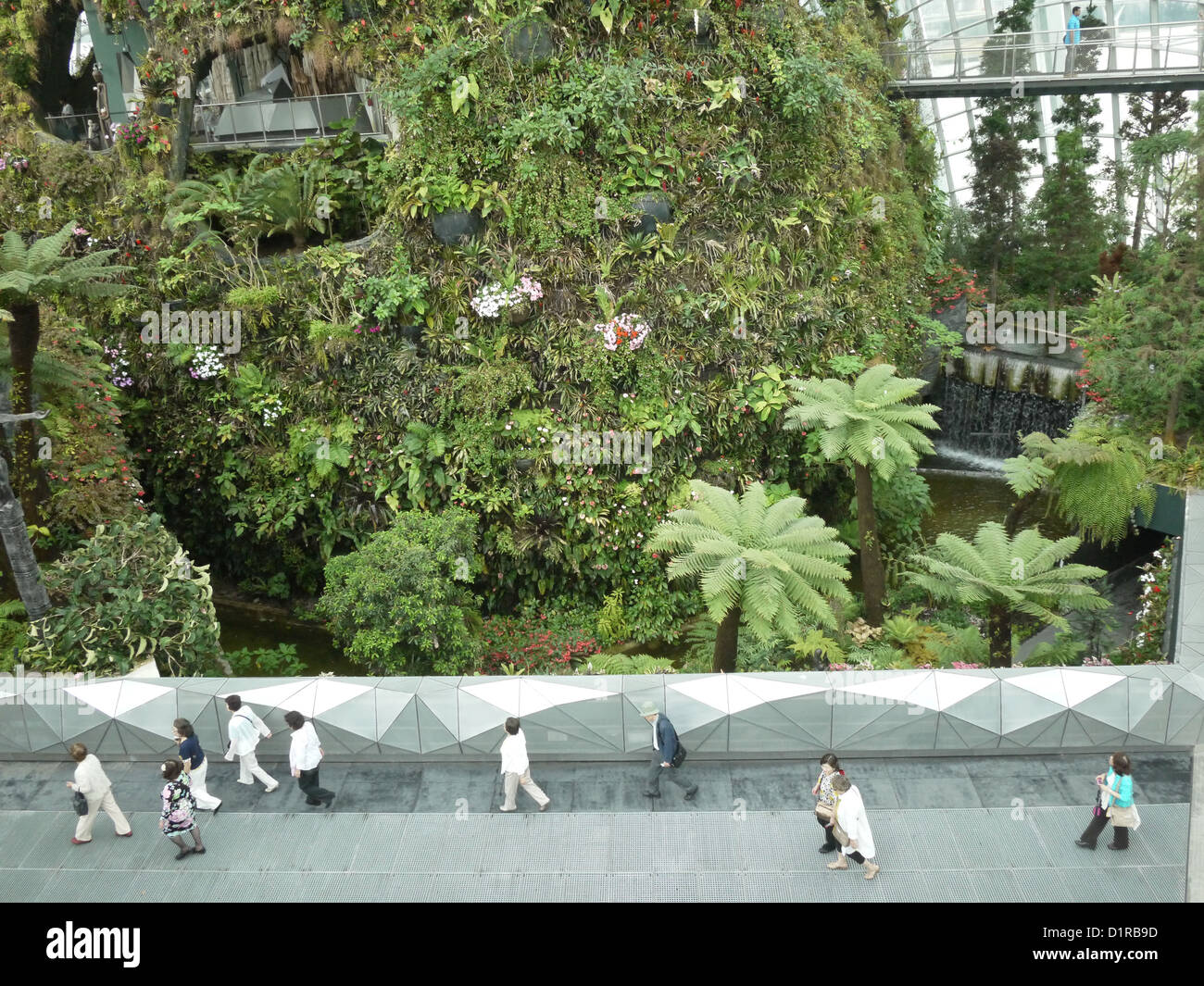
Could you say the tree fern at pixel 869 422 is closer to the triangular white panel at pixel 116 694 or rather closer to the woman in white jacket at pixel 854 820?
the woman in white jacket at pixel 854 820

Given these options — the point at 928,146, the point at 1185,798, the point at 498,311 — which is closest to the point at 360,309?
the point at 498,311

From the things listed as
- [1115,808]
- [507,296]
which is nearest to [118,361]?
[507,296]

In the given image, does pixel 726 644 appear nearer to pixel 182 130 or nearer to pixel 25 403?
pixel 25 403

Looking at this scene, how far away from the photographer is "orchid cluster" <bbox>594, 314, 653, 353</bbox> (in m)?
13.6

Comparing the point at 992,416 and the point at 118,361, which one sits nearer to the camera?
the point at 118,361

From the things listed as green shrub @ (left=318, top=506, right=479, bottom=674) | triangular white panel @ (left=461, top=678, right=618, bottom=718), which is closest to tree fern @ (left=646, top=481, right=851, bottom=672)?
triangular white panel @ (left=461, top=678, right=618, bottom=718)

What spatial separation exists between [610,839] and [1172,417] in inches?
363

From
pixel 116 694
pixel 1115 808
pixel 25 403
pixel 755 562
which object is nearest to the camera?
pixel 1115 808

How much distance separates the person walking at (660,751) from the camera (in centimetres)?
800

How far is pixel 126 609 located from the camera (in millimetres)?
10102

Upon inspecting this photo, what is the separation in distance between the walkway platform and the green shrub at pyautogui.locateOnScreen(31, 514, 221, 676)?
1.44 metres

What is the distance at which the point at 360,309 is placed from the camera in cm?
1395

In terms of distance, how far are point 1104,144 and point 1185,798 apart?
701 inches
